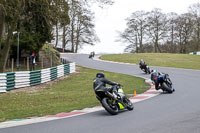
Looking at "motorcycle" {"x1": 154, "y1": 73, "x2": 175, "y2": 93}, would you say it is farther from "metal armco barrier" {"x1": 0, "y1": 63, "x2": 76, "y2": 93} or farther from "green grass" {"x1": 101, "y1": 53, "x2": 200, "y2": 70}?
"green grass" {"x1": 101, "y1": 53, "x2": 200, "y2": 70}

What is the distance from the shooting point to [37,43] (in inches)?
1188

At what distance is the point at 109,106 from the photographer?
28.2 feet

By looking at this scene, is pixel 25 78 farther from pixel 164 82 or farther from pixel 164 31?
pixel 164 31

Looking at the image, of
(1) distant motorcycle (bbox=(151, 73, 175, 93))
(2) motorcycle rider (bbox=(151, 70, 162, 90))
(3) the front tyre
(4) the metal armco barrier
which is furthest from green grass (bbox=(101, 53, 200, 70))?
(3) the front tyre

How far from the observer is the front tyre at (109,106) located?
28.0ft

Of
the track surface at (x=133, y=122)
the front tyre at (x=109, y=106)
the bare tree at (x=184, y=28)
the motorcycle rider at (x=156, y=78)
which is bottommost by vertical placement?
the track surface at (x=133, y=122)

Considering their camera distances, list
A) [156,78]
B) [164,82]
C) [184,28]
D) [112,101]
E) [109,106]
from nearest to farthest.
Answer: [109,106] < [112,101] < [164,82] < [156,78] < [184,28]

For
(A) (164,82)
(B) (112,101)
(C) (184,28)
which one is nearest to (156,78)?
(A) (164,82)

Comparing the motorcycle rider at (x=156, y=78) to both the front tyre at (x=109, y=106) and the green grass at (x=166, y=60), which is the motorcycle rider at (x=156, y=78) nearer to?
the front tyre at (x=109, y=106)

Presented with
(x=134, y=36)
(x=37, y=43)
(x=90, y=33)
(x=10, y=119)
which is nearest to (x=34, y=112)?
(x=10, y=119)

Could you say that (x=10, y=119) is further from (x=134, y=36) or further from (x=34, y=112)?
(x=134, y=36)

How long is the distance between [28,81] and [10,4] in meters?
4.80

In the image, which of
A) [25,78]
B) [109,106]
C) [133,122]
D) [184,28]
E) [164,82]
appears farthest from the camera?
[184,28]

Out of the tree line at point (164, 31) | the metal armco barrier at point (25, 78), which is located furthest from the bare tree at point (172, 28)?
the metal armco barrier at point (25, 78)
